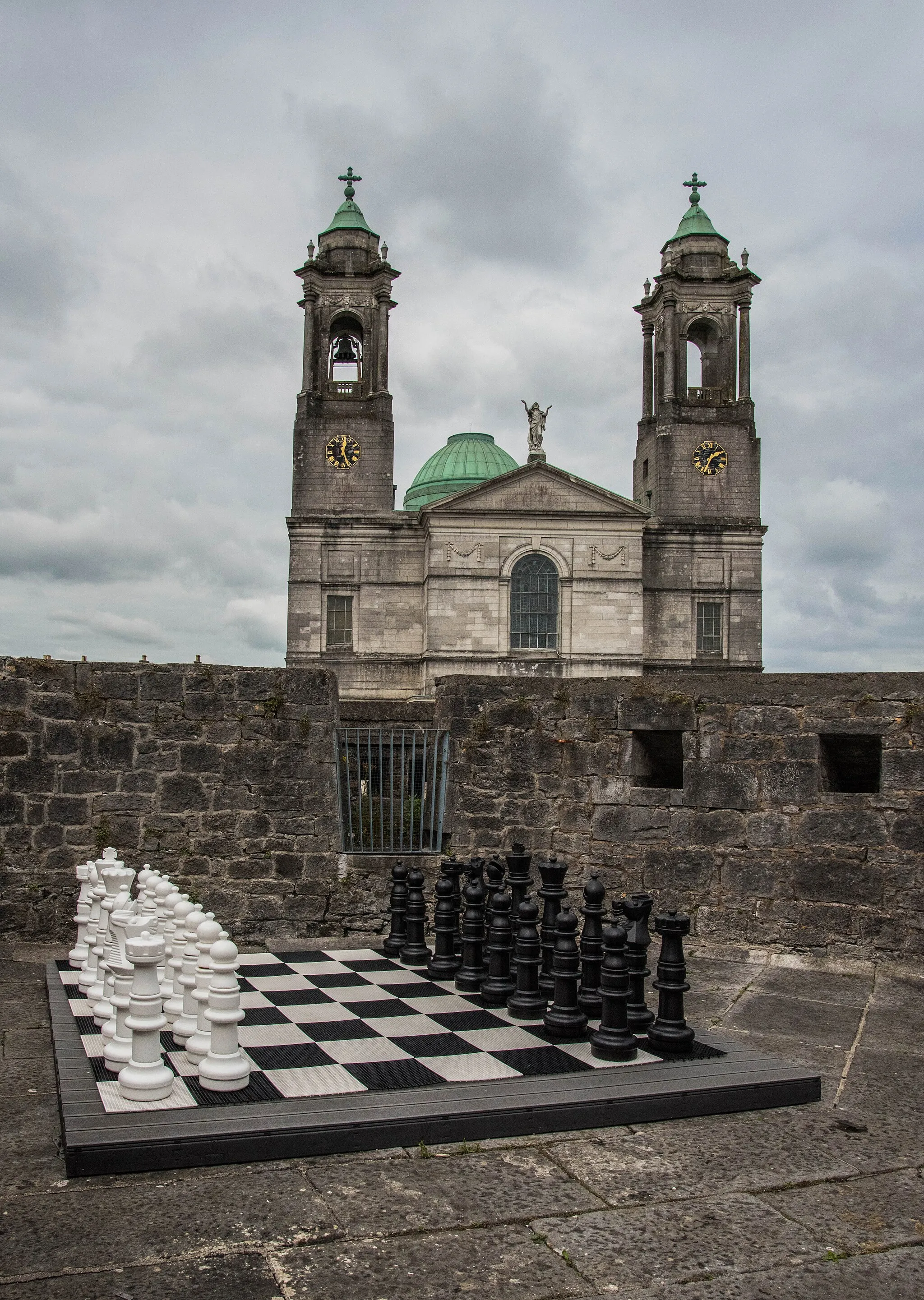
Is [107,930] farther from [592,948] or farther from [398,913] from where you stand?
[592,948]

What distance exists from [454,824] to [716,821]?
159 cm

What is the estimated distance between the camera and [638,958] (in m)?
4.19

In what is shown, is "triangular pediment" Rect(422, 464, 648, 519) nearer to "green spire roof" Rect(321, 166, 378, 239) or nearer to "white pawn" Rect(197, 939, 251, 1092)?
"green spire roof" Rect(321, 166, 378, 239)

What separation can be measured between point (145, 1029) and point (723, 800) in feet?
12.4

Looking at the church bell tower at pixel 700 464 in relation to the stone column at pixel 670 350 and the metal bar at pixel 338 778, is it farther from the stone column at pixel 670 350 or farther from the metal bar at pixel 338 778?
the metal bar at pixel 338 778

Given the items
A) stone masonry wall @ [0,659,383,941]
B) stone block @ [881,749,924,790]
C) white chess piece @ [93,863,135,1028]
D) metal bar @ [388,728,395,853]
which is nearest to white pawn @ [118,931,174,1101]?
white chess piece @ [93,863,135,1028]

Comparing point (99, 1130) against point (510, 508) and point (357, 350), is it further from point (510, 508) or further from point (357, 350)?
point (357, 350)

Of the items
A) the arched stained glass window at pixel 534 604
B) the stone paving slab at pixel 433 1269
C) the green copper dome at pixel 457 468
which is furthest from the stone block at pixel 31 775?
the green copper dome at pixel 457 468

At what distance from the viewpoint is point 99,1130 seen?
3.10 metres

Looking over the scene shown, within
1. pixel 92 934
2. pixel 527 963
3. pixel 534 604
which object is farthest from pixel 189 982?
pixel 534 604

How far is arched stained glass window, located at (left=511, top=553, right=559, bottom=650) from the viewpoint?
36.4 m

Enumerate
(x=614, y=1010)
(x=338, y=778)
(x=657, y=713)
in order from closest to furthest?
(x=614, y=1010) → (x=657, y=713) → (x=338, y=778)

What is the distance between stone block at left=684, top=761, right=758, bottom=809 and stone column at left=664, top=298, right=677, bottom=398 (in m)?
35.3

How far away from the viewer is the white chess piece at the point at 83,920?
5344 mm
